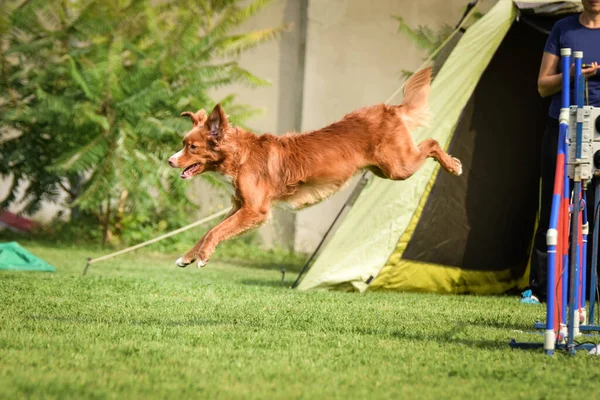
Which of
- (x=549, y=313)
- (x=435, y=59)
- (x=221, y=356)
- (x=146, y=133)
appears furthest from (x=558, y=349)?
(x=146, y=133)

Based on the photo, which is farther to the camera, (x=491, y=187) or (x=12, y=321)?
(x=491, y=187)

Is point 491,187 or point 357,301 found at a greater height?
point 491,187

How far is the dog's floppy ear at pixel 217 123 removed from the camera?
407 cm

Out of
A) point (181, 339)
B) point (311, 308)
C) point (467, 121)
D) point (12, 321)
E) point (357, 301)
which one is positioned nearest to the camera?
point (181, 339)

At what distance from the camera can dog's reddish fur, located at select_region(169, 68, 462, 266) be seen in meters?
4.09

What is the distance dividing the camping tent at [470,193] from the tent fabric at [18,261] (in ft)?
7.63

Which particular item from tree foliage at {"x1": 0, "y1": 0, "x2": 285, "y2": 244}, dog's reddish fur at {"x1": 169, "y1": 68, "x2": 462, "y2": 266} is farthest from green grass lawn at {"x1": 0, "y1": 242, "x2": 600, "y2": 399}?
tree foliage at {"x1": 0, "y1": 0, "x2": 285, "y2": 244}

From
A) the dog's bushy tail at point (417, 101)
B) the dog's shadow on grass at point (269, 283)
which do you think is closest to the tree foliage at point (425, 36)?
the dog's shadow on grass at point (269, 283)

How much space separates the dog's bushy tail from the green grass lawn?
3.64 ft

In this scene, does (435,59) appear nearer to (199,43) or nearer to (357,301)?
(357,301)

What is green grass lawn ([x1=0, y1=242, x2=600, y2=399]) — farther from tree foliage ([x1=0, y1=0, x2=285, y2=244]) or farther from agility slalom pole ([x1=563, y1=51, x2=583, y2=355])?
tree foliage ([x1=0, y1=0, x2=285, y2=244])

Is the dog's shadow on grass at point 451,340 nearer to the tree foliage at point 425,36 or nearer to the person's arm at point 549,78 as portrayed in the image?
the person's arm at point 549,78

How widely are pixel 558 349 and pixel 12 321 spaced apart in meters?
2.65

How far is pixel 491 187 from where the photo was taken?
6.48 m
